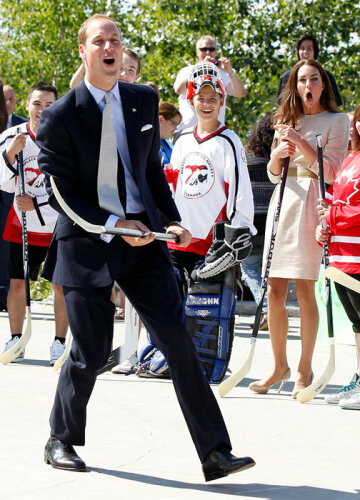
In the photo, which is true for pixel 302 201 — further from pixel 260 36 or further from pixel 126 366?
pixel 260 36

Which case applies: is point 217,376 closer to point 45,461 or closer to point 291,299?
point 45,461

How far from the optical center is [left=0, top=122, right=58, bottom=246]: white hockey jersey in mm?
7449

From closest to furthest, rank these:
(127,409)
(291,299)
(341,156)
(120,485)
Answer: (120,485)
(127,409)
(341,156)
(291,299)

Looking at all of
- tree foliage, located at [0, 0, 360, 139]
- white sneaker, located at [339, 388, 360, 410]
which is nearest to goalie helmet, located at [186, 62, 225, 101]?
white sneaker, located at [339, 388, 360, 410]

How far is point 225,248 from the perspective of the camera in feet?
21.2

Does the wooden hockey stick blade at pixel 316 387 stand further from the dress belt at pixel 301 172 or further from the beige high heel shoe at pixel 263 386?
the dress belt at pixel 301 172

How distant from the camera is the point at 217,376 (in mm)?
6656

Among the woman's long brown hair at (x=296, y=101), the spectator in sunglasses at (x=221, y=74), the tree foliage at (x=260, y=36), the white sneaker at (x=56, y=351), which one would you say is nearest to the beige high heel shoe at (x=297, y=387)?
the woman's long brown hair at (x=296, y=101)

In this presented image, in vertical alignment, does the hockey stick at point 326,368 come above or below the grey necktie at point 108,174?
below

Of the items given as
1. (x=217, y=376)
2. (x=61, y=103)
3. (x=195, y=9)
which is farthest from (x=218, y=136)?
(x=195, y=9)

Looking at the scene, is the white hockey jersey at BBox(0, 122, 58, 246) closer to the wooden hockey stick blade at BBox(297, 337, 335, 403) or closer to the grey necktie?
the wooden hockey stick blade at BBox(297, 337, 335, 403)

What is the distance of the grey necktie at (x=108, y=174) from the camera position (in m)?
4.28

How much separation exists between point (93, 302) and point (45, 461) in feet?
2.36

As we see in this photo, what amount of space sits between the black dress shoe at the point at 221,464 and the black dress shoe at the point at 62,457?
53 centimetres
